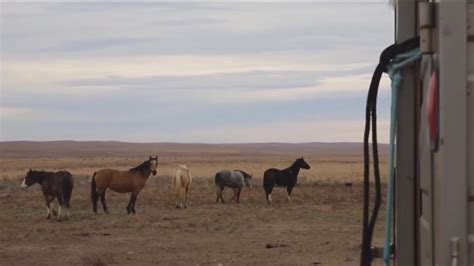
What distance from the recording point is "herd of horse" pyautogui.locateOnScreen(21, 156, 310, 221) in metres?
20.9

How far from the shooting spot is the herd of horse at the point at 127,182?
20859mm

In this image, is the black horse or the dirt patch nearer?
the dirt patch

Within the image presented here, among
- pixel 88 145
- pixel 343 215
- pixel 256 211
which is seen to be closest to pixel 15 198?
pixel 256 211

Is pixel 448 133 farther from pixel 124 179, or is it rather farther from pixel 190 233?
pixel 124 179

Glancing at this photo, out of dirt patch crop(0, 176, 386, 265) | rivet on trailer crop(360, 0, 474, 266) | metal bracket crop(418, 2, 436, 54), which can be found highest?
metal bracket crop(418, 2, 436, 54)

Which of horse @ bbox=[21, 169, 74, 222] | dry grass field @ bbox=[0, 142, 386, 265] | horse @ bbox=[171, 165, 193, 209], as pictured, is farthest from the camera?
horse @ bbox=[171, 165, 193, 209]

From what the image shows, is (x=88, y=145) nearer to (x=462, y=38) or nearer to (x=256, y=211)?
(x=256, y=211)

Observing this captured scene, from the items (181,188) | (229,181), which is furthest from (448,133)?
(229,181)

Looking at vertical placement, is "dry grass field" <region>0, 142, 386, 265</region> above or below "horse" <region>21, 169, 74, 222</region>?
below

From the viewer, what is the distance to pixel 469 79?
208 centimetres

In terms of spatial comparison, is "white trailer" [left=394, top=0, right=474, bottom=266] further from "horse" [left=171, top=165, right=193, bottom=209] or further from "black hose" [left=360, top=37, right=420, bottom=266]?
"horse" [left=171, top=165, right=193, bottom=209]

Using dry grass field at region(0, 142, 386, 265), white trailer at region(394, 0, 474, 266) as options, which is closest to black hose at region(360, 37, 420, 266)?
white trailer at region(394, 0, 474, 266)

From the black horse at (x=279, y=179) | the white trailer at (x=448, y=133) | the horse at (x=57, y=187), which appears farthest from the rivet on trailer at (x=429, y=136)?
the black horse at (x=279, y=179)

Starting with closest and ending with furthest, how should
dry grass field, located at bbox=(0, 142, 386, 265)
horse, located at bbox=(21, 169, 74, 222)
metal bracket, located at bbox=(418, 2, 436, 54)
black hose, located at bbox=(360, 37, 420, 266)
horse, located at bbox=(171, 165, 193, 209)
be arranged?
metal bracket, located at bbox=(418, 2, 436, 54)
black hose, located at bbox=(360, 37, 420, 266)
dry grass field, located at bbox=(0, 142, 386, 265)
horse, located at bbox=(21, 169, 74, 222)
horse, located at bbox=(171, 165, 193, 209)
